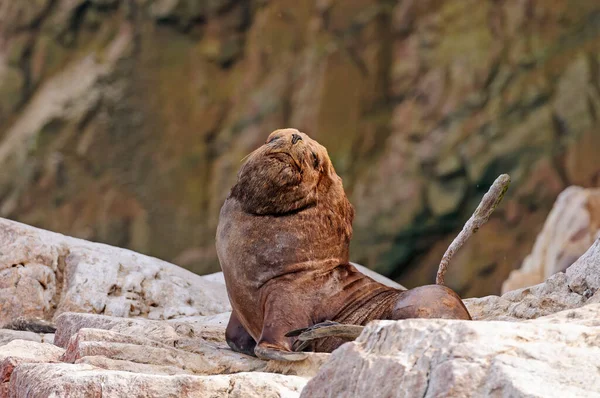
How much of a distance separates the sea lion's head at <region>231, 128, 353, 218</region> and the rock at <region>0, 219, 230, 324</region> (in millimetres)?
2073

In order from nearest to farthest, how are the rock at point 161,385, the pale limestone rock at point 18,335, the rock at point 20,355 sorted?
the rock at point 161,385 < the rock at point 20,355 < the pale limestone rock at point 18,335

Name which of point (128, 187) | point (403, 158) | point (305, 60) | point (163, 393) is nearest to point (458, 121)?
point (403, 158)

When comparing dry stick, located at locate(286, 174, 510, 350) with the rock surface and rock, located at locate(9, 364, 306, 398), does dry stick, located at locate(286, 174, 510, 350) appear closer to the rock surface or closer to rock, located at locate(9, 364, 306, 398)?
the rock surface

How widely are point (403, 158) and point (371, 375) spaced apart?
10.6 meters

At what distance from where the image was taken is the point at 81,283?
20.8 feet

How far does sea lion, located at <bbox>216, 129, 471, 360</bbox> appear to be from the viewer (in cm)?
417

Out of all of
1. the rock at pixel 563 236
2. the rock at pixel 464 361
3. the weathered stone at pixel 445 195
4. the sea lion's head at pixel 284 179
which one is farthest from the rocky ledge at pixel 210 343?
the weathered stone at pixel 445 195

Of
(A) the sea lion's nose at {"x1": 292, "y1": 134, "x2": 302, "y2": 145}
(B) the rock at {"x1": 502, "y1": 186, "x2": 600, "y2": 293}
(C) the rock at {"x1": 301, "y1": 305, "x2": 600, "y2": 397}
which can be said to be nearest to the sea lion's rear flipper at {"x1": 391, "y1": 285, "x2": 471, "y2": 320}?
(A) the sea lion's nose at {"x1": 292, "y1": 134, "x2": 302, "y2": 145}

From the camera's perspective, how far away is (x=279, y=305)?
410 cm

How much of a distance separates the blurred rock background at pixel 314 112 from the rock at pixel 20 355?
8715 millimetres

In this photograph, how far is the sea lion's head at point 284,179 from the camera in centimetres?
438

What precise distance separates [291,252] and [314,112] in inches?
354

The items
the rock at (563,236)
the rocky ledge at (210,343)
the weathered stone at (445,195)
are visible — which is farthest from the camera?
the weathered stone at (445,195)

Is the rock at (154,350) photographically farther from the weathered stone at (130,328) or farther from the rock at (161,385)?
the rock at (161,385)
